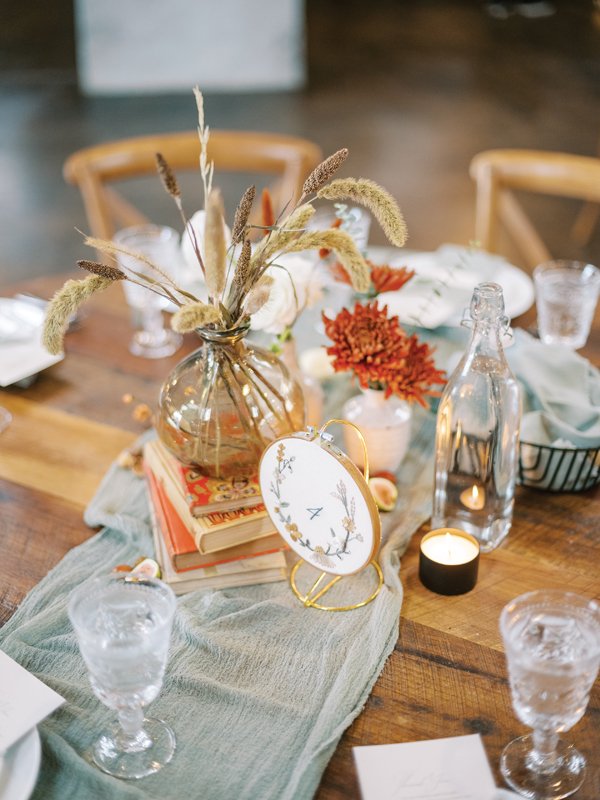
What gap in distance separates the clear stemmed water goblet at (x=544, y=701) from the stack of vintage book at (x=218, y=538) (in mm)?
364

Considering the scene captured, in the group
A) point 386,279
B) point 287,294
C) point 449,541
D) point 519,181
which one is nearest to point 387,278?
point 386,279

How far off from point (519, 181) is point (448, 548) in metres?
1.34

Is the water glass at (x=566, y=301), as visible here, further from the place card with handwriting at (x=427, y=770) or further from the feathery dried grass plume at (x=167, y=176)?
the place card with handwriting at (x=427, y=770)

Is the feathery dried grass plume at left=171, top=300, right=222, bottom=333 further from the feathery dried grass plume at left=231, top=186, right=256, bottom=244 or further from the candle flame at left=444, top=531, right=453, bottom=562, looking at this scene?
the candle flame at left=444, top=531, right=453, bottom=562

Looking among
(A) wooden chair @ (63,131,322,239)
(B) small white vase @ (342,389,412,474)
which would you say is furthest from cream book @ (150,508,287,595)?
(A) wooden chair @ (63,131,322,239)

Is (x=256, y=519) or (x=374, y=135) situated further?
(x=374, y=135)

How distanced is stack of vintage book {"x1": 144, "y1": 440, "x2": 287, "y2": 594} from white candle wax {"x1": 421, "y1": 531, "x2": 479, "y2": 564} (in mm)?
191

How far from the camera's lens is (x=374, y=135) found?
5160 millimetres

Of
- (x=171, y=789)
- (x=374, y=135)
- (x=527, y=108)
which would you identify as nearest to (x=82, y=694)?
(x=171, y=789)

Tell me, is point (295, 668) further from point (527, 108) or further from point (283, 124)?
point (527, 108)

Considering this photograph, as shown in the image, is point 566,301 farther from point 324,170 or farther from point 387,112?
point 387,112

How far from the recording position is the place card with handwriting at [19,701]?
2.99ft

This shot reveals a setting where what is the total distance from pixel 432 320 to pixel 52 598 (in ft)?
2.83

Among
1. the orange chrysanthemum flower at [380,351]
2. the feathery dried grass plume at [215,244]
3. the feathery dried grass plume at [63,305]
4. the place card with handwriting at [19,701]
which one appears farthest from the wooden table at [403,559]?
the feathery dried grass plume at [215,244]
